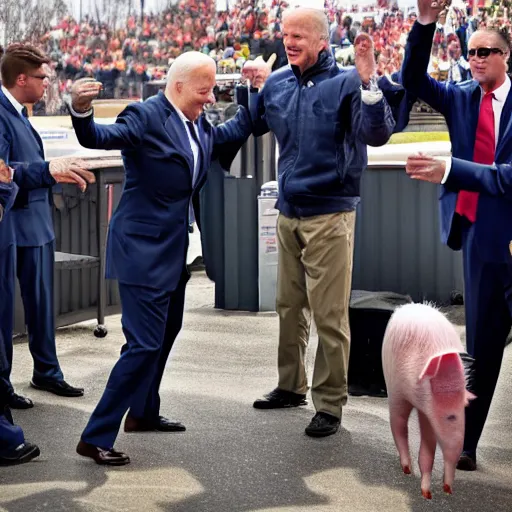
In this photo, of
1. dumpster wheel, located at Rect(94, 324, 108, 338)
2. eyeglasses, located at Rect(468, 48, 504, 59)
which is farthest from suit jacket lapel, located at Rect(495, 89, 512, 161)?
dumpster wheel, located at Rect(94, 324, 108, 338)

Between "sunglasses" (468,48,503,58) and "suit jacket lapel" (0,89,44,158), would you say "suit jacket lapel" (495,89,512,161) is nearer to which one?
"sunglasses" (468,48,503,58)

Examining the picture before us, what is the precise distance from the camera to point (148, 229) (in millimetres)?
4551

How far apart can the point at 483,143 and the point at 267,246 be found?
4.20m

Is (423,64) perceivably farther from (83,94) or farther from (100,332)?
(100,332)

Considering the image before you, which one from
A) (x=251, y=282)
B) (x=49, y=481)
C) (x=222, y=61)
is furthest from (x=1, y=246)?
(x=222, y=61)

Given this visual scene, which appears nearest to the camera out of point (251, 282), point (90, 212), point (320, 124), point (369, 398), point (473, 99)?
point (473, 99)

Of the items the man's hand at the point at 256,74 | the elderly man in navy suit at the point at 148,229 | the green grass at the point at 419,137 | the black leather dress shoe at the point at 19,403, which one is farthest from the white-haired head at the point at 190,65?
the green grass at the point at 419,137

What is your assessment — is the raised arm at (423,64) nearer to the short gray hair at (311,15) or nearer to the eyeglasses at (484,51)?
the eyeglasses at (484,51)

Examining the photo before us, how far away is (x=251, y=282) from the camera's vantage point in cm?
837

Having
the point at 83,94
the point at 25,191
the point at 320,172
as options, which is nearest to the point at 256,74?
the point at 320,172

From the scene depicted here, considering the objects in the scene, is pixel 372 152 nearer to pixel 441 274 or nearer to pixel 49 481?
pixel 441 274

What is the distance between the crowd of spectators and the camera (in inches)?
723

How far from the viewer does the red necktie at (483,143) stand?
4.11 m

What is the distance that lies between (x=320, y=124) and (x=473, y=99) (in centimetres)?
97
